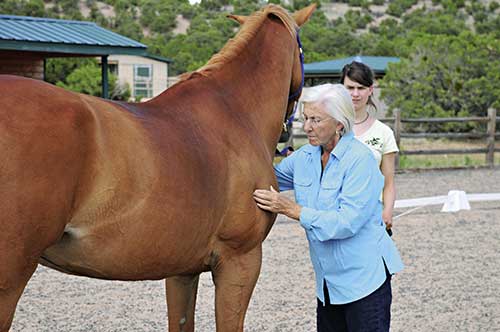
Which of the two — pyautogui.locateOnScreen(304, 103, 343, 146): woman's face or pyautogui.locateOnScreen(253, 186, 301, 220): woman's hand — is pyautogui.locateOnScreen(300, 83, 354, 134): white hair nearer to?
pyautogui.locateOnScreen(304, 103, 343, 146): woman's face

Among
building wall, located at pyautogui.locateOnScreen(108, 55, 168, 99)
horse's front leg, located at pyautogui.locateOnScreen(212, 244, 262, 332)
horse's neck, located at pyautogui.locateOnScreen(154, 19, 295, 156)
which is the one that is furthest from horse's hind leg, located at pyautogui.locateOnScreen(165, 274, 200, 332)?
building wall, located at pyautogui.locateOnScreen(108, 55, 168, 99)

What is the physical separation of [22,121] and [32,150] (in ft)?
0.32

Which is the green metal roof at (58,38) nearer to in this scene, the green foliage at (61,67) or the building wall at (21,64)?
the building wall at (21,64)

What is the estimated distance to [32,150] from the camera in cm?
213

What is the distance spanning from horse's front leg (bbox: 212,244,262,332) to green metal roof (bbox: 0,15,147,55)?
30.2 feet

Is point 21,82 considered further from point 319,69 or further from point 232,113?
point 319,69

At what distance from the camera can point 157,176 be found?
2438 millimetres

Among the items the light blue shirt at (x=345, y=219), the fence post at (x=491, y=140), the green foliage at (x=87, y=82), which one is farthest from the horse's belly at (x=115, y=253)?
the green foliage at (x=87, y=82)

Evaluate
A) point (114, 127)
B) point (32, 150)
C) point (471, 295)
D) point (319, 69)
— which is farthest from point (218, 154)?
point (319, 69)

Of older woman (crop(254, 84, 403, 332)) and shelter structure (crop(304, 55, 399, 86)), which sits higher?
older woman (crop(254, 84, 403, 332))

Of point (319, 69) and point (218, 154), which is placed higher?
point (218, 154)

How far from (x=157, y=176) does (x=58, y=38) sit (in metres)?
10.5

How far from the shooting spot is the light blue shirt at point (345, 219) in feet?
9.44

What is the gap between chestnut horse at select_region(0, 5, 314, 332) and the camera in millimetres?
2143
